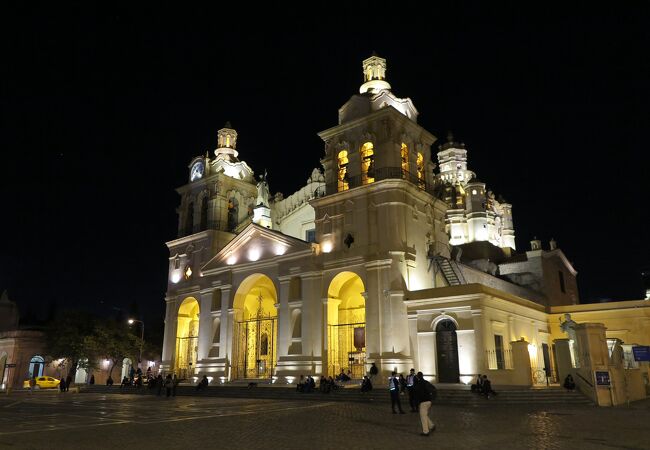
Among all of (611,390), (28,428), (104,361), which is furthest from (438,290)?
(104,361)

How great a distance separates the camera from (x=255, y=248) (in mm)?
34219

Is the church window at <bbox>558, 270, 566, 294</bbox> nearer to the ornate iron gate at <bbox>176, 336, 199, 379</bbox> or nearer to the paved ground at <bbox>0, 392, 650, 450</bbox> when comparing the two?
the paved ground at <bbox>0, 392, 650, 450</bbox>

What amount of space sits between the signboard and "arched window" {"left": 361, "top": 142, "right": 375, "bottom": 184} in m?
15.9

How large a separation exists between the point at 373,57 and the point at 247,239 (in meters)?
14.6

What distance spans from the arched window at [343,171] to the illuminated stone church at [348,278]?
7 centimetres

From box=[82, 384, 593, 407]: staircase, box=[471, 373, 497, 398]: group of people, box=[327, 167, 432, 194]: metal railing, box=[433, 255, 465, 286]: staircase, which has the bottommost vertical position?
box=[82, 384, 593, 407]: staircase

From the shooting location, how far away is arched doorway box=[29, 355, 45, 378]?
4716 centimetres

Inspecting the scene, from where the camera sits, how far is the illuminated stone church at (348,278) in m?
26.4

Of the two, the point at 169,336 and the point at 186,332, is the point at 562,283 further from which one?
the point at 169,336

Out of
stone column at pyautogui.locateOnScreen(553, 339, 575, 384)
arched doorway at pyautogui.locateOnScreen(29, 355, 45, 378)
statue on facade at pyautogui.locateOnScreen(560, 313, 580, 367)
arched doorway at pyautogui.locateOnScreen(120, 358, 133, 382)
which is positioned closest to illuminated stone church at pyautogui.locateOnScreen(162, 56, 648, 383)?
stone column at pyautogui.locateOnScreen(553, 339, 575, 384)

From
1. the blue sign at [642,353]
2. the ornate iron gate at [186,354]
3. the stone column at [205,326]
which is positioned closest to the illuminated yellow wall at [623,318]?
the blue sign at [642,353]

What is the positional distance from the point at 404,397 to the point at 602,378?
7289 millimetres

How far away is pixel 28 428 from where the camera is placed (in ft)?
44.6

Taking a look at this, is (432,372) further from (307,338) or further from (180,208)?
(180,208)
